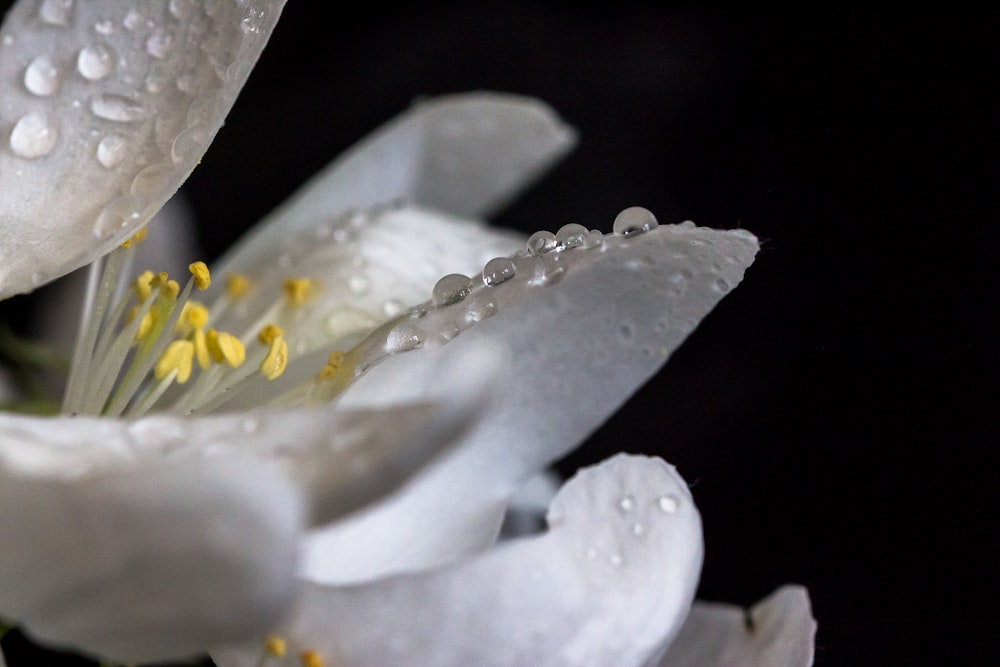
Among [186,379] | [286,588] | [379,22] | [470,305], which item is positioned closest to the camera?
[286,588]

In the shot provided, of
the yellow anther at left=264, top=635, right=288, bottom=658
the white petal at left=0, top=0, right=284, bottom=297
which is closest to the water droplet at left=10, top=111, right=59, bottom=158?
the white petal at left=0, top=0, right=284, bottom=297

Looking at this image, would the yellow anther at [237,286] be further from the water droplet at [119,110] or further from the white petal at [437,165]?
the water droplet at [119,110]

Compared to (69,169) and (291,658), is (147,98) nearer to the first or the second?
(69,169)

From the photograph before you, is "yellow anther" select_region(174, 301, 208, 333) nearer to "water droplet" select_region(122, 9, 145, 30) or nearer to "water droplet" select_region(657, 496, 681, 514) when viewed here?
"water droplet" select_region(122, 9, 145, 30)

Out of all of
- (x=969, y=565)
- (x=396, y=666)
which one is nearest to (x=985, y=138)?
(x=969, y=565)

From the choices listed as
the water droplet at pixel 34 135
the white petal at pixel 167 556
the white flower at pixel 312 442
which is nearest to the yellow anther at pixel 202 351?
the white flower at pixel 312 442

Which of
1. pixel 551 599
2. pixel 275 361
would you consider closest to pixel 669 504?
pixel 551 599

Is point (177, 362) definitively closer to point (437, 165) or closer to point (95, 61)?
point (95, 61)
